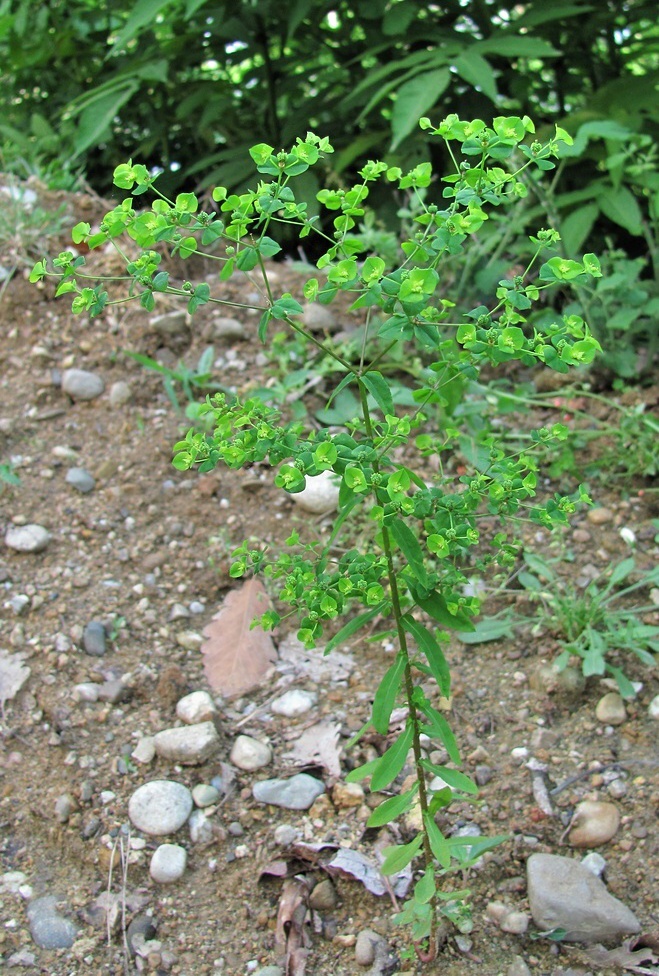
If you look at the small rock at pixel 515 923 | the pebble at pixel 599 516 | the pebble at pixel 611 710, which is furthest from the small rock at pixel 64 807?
the pebble at pixel 599 516

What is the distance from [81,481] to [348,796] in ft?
4.12

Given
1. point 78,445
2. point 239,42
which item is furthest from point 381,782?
point 239,42

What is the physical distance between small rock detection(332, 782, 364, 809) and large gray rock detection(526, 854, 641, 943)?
15.4 inches

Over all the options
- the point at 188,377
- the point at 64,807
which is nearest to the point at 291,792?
→ the point at 64,807

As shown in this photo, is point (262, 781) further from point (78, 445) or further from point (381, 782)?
point (78, 445)

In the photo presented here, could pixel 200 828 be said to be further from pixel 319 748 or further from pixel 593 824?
pixel 593 824

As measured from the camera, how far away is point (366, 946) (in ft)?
6.05

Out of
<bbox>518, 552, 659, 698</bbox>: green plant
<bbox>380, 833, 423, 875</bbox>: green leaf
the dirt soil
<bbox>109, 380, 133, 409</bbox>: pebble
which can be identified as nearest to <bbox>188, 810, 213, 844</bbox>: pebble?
the dirt soil

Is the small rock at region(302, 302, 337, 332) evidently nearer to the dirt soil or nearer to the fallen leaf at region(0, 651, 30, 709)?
the dirt soil

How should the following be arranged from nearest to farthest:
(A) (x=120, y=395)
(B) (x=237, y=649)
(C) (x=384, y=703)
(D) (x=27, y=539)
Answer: (C) (x=384, y=703)
(B) (x=237, y=649)
(D) (x=27, y=539)
(A) (x=120, y=395)

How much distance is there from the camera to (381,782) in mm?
1653

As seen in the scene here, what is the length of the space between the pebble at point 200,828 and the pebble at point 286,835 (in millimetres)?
140

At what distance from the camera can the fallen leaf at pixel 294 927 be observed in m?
1.84

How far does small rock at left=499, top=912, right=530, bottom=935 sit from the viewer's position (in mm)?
1852
